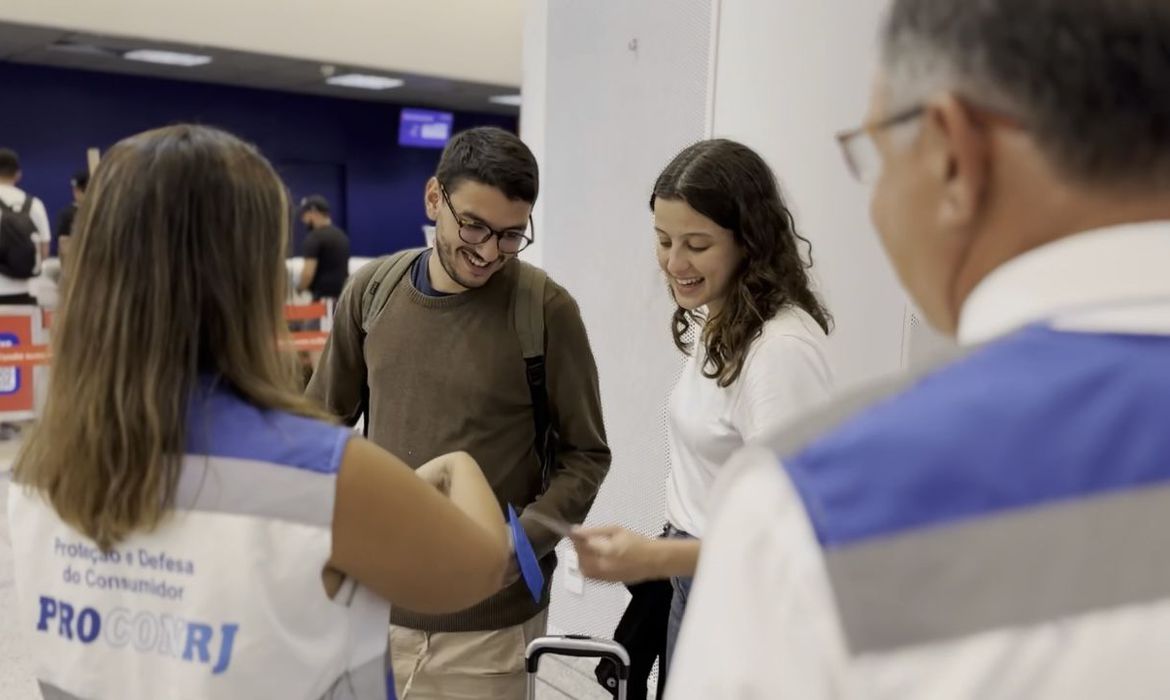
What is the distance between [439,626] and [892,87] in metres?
1.48

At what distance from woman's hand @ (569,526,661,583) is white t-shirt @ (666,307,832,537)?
0.26 m

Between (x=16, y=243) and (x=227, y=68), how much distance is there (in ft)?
15.2

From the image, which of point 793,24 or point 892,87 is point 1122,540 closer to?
point 892,87

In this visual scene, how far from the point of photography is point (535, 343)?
189cm

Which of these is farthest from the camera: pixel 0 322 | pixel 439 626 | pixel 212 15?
pixel 212 15

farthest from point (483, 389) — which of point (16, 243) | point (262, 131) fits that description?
point (262, 131)

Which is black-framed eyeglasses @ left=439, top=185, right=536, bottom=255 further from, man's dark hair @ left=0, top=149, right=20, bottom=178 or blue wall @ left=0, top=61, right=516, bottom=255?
blue wall @ left=0, top=61, right=516, bottom=255

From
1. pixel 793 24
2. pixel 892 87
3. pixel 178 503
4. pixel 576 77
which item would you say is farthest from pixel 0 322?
pixel 892 87

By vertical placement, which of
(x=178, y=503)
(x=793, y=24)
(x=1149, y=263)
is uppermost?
(x=793, y=24)

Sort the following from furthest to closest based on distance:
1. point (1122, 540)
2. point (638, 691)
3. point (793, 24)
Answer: point (793, 24) → point (638, 691) → point (1122, 540)

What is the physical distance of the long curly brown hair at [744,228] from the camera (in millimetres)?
1803

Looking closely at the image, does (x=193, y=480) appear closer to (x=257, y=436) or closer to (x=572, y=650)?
(x=257, y=436)

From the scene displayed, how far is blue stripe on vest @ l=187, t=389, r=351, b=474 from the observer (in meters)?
1.01

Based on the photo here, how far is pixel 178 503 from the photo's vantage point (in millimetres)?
1023
